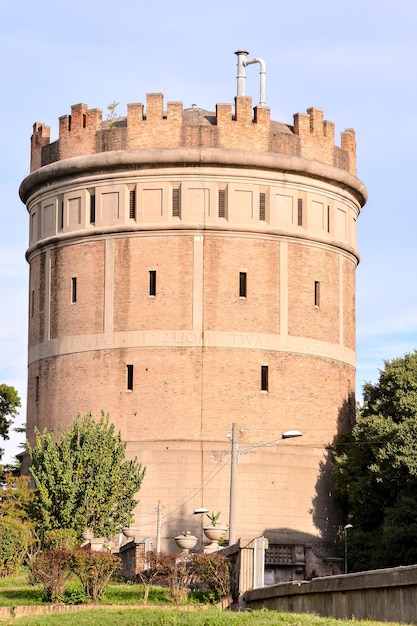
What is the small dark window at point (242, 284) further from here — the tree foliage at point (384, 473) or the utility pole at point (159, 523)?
the utility pole at point (159, 523)

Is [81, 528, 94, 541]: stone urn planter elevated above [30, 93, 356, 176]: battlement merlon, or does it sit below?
below

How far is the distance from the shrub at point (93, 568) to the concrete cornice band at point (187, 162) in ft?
65.9

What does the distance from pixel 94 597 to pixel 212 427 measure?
17001 millimetres

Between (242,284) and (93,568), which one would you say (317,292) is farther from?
(93,568)

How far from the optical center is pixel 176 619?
2062cm

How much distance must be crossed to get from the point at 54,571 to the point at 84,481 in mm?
11158

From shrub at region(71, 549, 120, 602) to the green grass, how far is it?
333 cm

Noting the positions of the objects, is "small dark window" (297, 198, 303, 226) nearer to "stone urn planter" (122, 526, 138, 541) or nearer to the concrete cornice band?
the concrete cornice band

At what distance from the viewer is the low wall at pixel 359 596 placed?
16.7m

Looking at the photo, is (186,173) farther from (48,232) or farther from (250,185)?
(48,232)

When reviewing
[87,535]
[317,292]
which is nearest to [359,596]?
[87,535]

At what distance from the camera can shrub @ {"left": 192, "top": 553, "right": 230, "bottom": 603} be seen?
27.4 meters

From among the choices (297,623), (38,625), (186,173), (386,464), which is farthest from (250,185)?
(297,623)

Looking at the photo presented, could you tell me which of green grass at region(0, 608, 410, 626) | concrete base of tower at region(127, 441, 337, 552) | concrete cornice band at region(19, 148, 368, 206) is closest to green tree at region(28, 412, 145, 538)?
concrete base of tower at region(127, 441, 337, 552)
